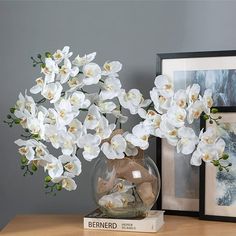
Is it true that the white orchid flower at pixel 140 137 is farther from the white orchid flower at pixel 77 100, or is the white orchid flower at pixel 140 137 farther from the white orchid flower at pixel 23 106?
the white orchid flower at pixel 23 106

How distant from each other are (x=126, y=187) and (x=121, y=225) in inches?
4.0

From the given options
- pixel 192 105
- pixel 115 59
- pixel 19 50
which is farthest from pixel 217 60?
pixel 19 50

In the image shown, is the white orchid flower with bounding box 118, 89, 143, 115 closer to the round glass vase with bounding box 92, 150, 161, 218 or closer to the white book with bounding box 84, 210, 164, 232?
the round glass vase with bounding box 92, 150, 161, 218

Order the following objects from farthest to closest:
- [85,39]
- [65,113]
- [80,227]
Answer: [85,39] < [80,227] < [65,113]

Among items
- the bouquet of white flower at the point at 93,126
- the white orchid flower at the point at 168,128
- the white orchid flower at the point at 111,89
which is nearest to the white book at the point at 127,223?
the bouquet of white flower at the point at 93,126

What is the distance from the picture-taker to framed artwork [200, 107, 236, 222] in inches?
57.6

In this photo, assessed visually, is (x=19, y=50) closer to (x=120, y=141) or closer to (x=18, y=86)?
(x=18, y=86)

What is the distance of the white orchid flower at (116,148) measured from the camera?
1.38 m

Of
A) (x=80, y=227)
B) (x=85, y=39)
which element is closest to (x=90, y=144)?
(x=80, y=227)

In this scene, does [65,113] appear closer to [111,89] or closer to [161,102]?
[111,89]

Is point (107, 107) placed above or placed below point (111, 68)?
below

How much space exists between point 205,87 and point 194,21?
0.24 meters

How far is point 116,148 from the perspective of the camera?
1.38 m

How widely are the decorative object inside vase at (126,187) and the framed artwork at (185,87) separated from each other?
0.49 ft
